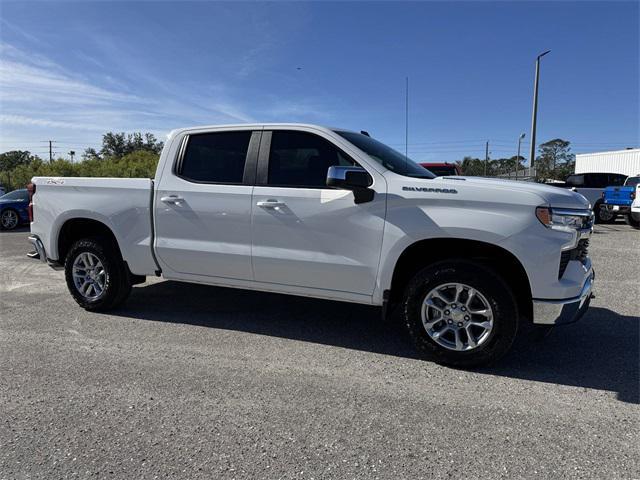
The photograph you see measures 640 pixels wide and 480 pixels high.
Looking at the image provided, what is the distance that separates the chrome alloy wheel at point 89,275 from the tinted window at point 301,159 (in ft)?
7.57

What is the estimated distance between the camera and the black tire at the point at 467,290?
3482 millimetres

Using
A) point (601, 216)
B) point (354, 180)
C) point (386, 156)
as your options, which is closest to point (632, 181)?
point (601, 216)

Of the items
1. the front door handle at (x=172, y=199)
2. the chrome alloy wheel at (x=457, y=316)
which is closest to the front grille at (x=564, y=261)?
the chrome alloy wheel at (x=457, y=316)

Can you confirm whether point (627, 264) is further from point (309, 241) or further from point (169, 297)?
point (169, 297)

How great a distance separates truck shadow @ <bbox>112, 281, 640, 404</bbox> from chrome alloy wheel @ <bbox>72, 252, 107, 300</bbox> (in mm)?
359

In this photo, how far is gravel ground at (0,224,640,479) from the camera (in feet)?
8.12

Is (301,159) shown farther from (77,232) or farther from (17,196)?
(17,196)

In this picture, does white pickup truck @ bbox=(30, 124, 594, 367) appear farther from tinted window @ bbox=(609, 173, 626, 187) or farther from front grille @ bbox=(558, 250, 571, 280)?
tinted window @ bbox=(609, 173, 626, 187)

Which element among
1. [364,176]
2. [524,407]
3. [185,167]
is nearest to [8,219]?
[185,167]

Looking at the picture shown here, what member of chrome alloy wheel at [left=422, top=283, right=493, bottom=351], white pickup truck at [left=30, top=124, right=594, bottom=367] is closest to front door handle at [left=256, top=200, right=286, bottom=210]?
white pickup truck at [left=30, top=124, right=594, bottom=367]

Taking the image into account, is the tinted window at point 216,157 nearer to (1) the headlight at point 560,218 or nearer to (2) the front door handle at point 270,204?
(2) the front door handle at point 270,204

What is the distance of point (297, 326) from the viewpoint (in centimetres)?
471

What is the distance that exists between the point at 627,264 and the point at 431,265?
6.16 metres

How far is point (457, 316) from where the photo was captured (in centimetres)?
364
